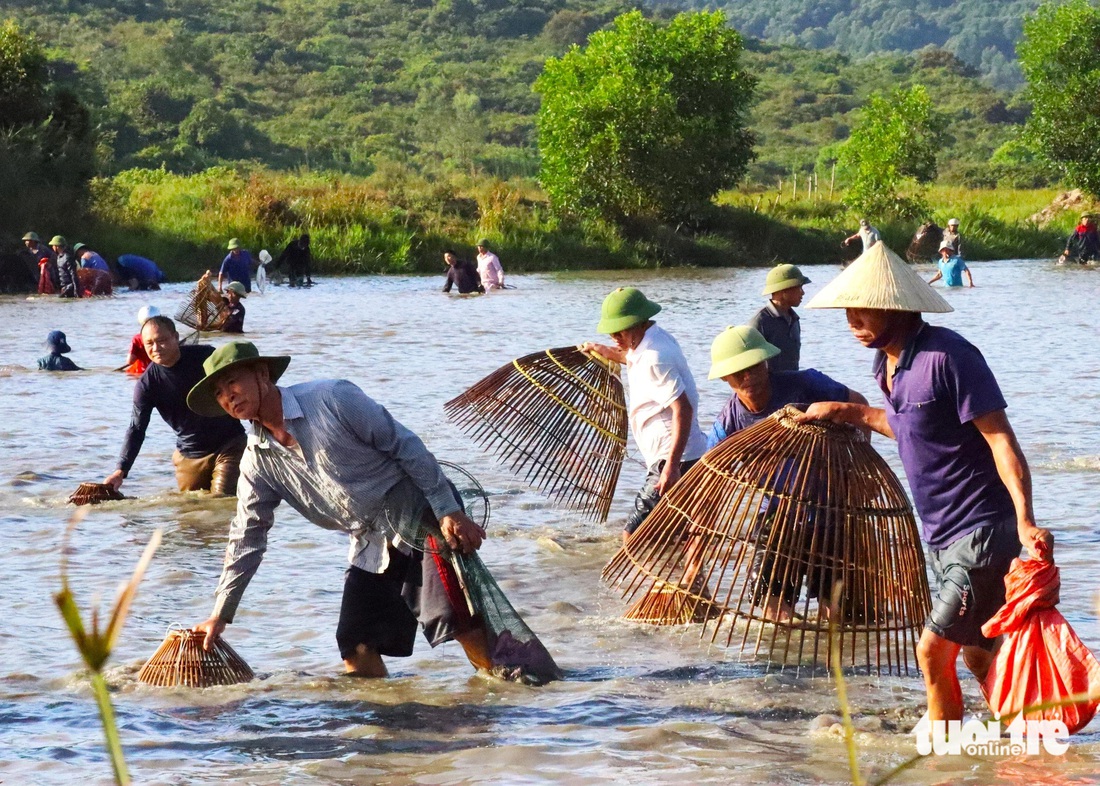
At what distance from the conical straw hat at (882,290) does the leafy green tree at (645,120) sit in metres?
34.3

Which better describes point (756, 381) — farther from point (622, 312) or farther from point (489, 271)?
point (489, 271)

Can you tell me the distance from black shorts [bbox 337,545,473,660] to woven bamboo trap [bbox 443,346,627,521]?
7.82 feet

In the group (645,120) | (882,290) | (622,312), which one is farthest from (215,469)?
(645,120)

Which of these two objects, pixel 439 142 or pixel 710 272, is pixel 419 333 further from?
pixel 439 142

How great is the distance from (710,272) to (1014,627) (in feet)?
105

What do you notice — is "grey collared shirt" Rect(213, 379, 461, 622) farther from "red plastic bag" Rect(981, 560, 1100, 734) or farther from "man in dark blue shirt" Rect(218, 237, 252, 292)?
"man in dark blue shirt" Rect(218, 237, 252, 292)

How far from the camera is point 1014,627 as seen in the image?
12.6 ft

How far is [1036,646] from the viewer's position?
12.5 ft

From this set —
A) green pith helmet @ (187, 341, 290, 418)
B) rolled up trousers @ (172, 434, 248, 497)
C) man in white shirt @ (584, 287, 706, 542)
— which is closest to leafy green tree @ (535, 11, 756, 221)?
rolled up trousers @ (172, 434, 248, 497)

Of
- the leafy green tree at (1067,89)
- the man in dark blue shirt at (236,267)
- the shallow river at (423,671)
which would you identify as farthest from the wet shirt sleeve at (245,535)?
the leafy green tree at (1067,89)

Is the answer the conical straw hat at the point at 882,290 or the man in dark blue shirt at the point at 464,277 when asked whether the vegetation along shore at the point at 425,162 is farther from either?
the conical straw hat at the point at 882,290

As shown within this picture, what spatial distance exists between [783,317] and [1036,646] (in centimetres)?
398

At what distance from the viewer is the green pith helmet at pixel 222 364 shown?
15.1ft

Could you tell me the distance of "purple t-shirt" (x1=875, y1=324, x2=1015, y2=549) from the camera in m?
3.89
